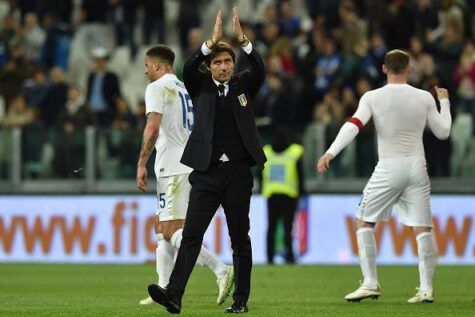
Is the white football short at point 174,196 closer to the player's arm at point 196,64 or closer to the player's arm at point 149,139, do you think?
the player's arm at point 149,139

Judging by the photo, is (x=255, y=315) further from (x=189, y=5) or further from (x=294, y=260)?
(x=189, y=5)

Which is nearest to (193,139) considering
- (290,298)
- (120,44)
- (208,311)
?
(208,311)

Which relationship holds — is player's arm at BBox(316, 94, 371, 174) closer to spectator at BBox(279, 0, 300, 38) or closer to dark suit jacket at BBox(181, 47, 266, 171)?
dark suit jacket at BBox(181, 47, 266, 171)

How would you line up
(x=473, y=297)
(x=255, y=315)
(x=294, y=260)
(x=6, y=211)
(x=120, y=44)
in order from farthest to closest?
(x=120, y=44)
(x=6, y=211)
(x=294, y=260)
(x=473, y=297)
(x=255, y=315)

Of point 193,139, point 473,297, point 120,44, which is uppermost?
point 120,44

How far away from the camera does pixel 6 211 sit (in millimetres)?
24984

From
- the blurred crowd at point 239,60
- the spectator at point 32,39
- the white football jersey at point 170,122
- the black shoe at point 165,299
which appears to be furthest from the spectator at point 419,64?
the black shoe at point 165,299

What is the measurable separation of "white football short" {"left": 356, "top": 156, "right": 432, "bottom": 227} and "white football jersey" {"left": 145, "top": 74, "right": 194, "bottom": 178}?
180 cm

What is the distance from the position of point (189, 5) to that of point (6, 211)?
662 cm

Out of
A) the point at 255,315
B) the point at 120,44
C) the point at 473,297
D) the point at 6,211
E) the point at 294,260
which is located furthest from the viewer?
the point at 120,44

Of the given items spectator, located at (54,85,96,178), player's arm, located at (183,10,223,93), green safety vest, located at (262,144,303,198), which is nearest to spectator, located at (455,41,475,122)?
green safety vest, located at (262,144,303,198)

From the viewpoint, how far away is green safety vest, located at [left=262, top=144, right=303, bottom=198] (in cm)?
2297

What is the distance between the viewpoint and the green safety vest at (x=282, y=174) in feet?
75.4

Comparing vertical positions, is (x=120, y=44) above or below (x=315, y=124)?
above
